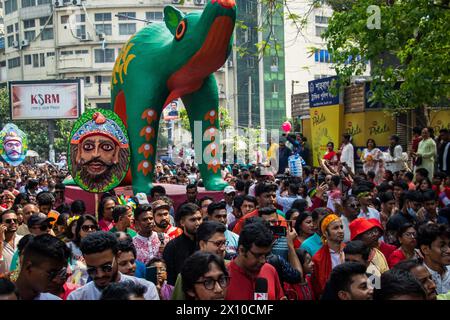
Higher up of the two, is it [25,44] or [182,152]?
[25,44]

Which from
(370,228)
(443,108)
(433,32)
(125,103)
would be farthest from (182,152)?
(370,228)

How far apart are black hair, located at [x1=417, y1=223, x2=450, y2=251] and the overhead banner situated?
513 inches

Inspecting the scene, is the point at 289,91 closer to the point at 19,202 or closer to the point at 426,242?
the point at 19,202

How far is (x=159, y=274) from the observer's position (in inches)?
217

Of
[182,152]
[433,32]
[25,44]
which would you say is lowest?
[182,152]

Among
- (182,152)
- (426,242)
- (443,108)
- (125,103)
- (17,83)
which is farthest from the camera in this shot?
(182,152)

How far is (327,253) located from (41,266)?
2391 millimetres

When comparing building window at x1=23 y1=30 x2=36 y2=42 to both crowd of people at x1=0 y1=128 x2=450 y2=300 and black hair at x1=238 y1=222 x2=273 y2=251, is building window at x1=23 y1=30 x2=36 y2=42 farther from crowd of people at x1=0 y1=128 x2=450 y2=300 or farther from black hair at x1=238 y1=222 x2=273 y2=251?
black hair at x1=238 y1=222 x2=273 y2=251

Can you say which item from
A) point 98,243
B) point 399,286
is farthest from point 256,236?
point 399,286

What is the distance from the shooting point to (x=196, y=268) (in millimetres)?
4348

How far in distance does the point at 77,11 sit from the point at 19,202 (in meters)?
45.3

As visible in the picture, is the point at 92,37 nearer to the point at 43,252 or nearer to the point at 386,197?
the point at 386,197

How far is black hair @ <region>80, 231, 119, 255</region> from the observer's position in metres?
4.76

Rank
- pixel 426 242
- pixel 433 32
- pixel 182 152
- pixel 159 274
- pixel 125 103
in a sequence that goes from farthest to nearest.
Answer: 1. pixel 182 152
2. pixel 125 103
3. pixel 433 32
4. pixel 426 242
5. pixel 159 274
